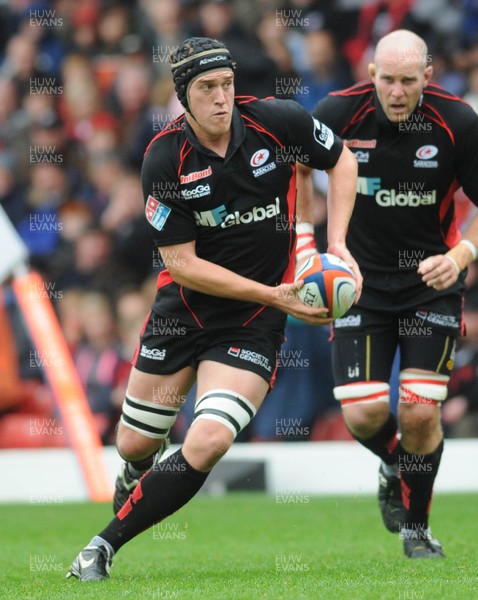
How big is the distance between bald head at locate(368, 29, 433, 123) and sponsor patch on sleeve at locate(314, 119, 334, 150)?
593 millimetres

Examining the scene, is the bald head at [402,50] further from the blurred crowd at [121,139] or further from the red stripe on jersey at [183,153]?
the blurred crowd at [121,139]

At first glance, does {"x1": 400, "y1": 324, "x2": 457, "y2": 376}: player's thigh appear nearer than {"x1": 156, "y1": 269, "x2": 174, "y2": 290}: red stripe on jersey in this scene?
No

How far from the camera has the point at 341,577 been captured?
5.48 m

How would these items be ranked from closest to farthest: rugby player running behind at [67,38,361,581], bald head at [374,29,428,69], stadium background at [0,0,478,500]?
1. rugby player running behind at [67,38,361,581]
2. bald head at [374,29,428,69]
3. stadium background at [0,0,478,500]

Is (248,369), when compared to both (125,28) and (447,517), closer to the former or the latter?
(447,517)

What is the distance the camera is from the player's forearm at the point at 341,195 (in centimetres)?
593

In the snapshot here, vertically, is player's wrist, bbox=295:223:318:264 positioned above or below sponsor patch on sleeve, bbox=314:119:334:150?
below

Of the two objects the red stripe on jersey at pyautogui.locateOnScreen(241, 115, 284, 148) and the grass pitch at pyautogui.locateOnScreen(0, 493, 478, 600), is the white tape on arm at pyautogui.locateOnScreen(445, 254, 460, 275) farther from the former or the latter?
the grass pitch at pyautogui.locateOnScreen(0, 493, 478, 600)

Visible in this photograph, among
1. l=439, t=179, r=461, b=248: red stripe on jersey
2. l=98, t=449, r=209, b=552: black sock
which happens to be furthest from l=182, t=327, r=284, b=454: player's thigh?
l=439, t=179, r=461, b=248: red stripe on jersey

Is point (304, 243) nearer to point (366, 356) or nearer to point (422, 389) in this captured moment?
point (366, 356)

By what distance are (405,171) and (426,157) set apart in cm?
14

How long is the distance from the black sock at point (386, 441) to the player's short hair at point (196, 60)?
2315 millimetres

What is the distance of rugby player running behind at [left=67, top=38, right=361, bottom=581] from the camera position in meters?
5.53

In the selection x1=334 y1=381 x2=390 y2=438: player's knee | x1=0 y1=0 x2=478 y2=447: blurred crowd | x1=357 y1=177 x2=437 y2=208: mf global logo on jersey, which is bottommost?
x1=0 y1=0 x2=478 y2=447: blurred crowd
